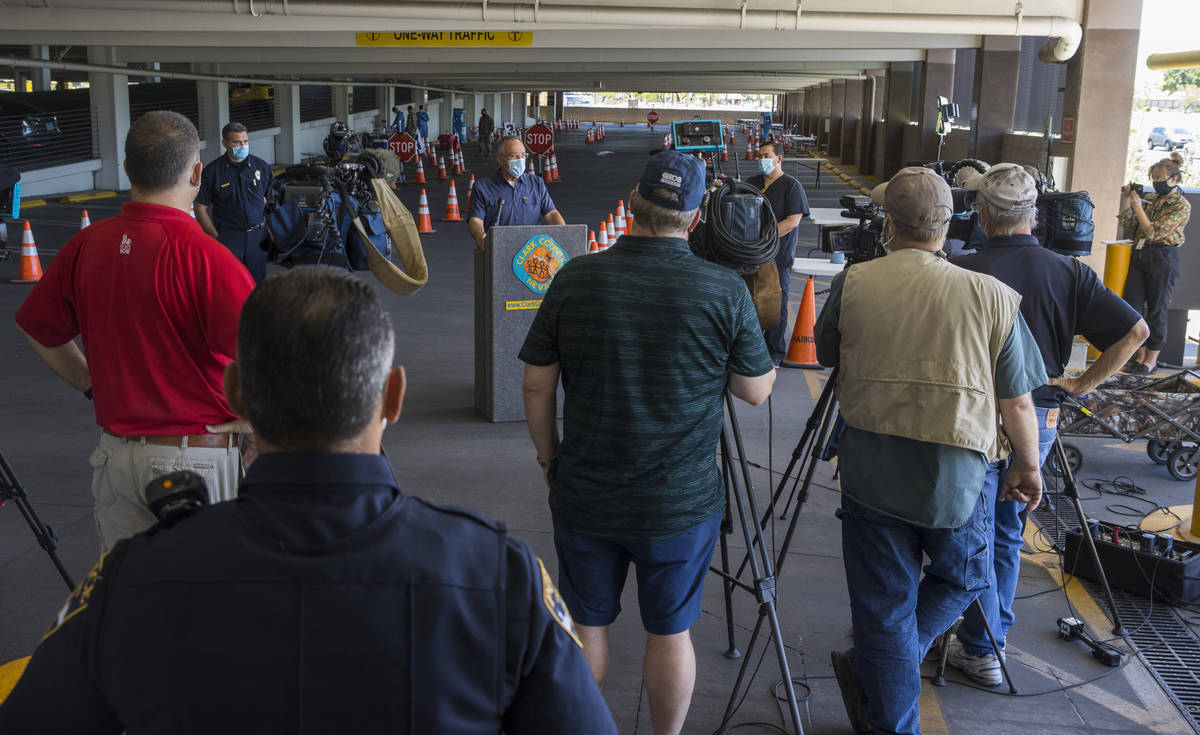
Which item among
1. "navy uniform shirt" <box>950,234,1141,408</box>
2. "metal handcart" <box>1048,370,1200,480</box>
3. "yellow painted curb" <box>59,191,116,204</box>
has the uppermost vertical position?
"navy uniform shirt" <box>950,234,1141,408</box>

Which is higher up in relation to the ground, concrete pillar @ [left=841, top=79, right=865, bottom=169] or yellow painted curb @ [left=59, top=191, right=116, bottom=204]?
concrete pillar @ [left=841, top=79, right=865, bottom=169]

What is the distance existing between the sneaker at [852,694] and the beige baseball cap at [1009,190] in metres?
1.86

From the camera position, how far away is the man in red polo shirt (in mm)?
3008

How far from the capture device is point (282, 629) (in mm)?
1379

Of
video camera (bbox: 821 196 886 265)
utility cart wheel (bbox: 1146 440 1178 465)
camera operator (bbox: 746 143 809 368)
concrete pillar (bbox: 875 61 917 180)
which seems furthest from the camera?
concrete pillar (bbox: 875 61 917 180)

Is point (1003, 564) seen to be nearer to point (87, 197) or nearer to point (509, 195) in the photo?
point (509, 195)

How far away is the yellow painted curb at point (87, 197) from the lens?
22.5m

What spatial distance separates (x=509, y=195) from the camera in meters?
8.30

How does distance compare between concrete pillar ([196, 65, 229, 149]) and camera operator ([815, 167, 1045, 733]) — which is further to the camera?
concrete pillar ([196, 65, 229, 149])

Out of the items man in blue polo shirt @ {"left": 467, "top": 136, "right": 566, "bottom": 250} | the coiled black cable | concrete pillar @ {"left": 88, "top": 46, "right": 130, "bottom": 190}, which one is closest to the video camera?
the coiled black cable

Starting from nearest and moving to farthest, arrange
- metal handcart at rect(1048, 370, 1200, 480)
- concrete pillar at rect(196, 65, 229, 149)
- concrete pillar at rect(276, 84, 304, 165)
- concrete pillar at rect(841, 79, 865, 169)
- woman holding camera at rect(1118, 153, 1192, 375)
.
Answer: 1. metal handcart at rect(1048, 370, 1200, 480)
2. woman holding camera at rect(1118, 153, 1192, 375)
3. concrete pillar at rect(196, 65, 229, 149)
4. concrete pillar at rect(276, 84, 304, 165)
5. concrete pillar at rect(841, 79, 865, 169)

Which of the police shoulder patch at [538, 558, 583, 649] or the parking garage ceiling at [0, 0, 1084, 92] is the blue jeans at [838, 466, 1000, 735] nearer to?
the police shoulder patch at [538, 558, 583, 649]

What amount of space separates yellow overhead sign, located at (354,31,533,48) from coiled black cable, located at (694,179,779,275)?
693 inches

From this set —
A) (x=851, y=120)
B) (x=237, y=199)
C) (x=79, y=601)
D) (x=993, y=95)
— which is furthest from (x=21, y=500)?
(x=851, y=120)
